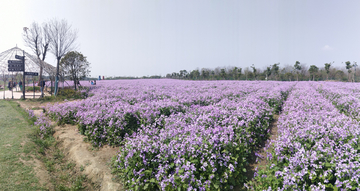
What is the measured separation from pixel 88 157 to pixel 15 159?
2.10m

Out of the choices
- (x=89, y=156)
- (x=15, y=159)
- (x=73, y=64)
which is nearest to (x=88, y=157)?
(x=89, y=156)

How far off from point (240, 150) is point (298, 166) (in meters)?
1.39

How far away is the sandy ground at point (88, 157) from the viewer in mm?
4691

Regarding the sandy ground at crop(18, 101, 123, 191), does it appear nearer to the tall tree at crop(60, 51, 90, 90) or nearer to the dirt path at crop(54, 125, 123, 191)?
the dirt path at crop(54, 125, 123, 191)

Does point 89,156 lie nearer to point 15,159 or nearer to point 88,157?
point 88,157

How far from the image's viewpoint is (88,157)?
5844mm

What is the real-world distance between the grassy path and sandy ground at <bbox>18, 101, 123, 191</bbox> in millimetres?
286

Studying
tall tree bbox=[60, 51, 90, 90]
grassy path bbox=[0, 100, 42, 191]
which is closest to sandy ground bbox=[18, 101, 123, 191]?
grassy path bbox=[0, 100, 42, 191]

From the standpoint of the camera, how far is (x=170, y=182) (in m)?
3.54

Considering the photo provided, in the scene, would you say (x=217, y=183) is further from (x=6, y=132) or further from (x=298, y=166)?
(x=6, y=132)

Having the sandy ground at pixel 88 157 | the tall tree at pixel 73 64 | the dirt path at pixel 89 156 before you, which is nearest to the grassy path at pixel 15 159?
the sandy ground at pixel 88 157

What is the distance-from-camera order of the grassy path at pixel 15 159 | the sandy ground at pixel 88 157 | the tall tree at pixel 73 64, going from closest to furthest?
1. the grassy path at pixel 15 159
2. the sandy ground at pixel 88 157
3. the tall tree at pixel 73 64

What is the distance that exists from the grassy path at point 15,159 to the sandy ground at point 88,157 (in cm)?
29

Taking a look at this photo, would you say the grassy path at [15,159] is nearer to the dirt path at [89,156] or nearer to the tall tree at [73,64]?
the dirt path at [89,156]
